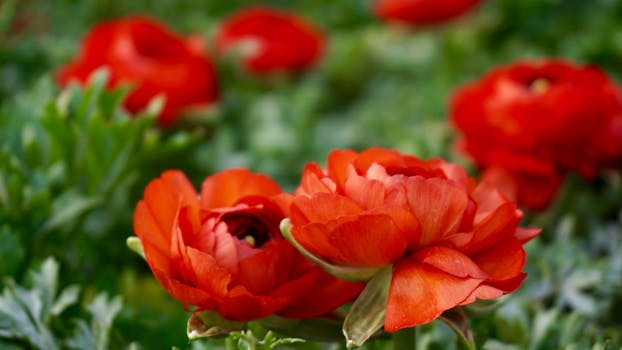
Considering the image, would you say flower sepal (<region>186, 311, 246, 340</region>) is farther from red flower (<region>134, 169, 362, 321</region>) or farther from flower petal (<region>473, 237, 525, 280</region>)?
flower petal (<region>473, 237, 525, 280</region>)

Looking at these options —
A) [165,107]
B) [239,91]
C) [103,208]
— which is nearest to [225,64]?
[239,91]

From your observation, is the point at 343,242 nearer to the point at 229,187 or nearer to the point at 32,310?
the point at 229,187

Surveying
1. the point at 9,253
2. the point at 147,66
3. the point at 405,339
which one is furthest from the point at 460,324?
the point at 147,66

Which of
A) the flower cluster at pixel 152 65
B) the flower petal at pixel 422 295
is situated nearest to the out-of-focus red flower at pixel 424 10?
the flower cluster at pixel 152 65

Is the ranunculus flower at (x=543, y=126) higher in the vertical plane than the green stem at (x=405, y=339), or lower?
lower

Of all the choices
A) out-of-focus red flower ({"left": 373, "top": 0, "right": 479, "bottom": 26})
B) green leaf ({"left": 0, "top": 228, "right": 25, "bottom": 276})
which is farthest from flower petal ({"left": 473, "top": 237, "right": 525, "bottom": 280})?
out-of-focus red flower ({"left": 373, "top": 0, "right": 479, "bottom": 26})

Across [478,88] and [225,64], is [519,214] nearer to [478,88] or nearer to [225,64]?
[478,88]

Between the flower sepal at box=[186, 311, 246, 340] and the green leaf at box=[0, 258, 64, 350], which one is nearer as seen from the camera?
the flower sepal at box=[186, 311, 246, 340]

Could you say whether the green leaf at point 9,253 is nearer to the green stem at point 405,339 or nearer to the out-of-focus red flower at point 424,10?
the green stem at point 405,339
